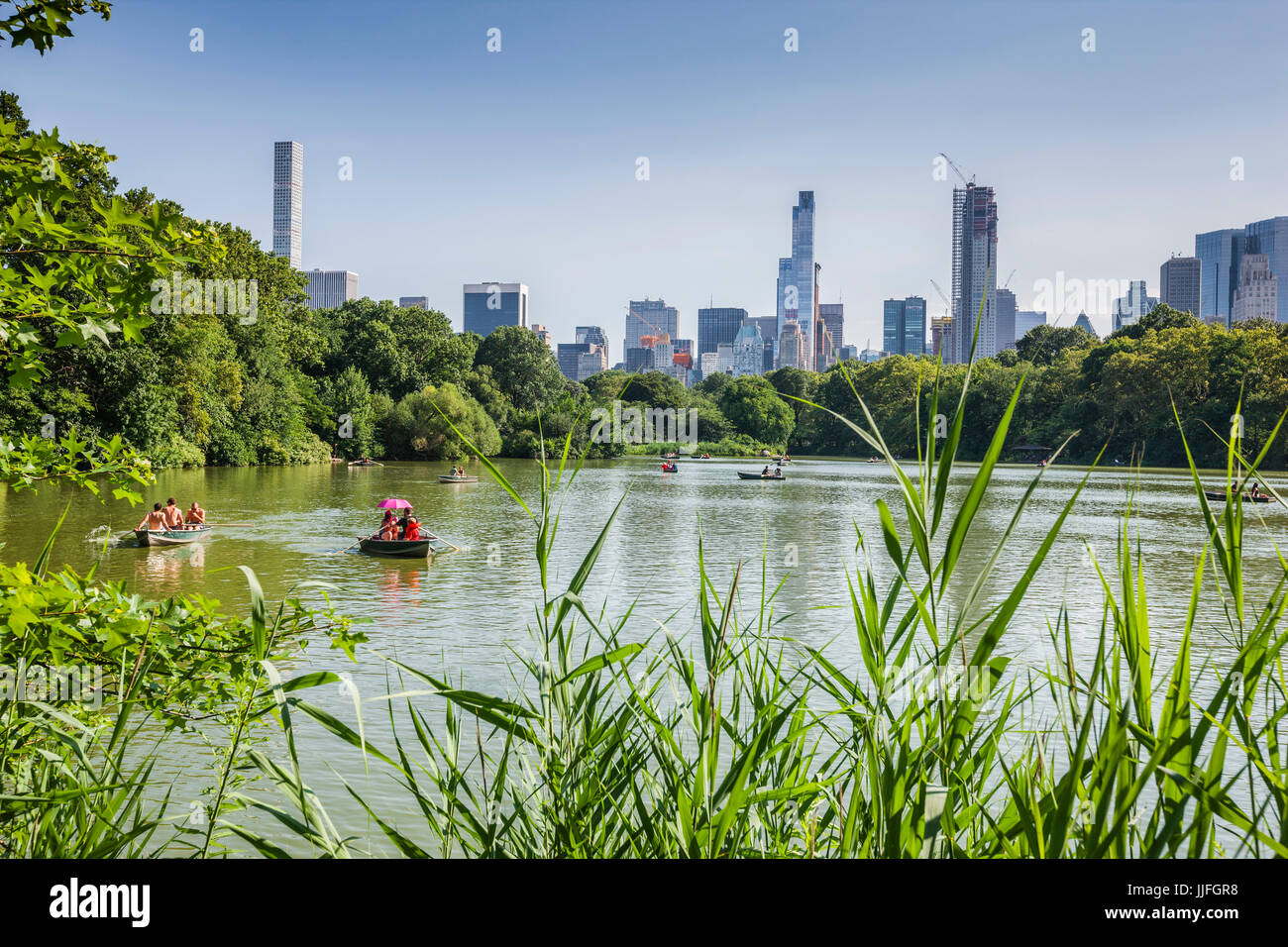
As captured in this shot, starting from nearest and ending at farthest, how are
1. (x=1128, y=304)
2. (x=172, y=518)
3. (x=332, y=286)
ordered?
1. (x=1128, y=304)
2. (x=172, y=518)
3. (x=332, y=286)

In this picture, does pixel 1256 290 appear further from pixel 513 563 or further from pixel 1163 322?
pixel 513 563

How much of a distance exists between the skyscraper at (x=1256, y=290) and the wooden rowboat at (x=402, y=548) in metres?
91.7

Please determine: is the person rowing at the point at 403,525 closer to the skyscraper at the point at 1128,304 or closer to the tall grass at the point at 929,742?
the tall grass at the point at 929,742

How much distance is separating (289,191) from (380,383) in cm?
4814

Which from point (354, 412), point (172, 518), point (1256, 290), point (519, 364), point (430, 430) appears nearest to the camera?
point (172, 518)

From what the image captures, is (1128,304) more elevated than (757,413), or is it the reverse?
(757,413)

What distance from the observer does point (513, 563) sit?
1900 centimetres

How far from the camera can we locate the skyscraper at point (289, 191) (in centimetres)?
9831

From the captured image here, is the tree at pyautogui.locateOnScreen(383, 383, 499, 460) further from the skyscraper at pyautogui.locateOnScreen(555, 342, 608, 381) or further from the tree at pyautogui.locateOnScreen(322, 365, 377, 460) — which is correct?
the skyscraper at pyautogui.locateOnScreen(555, 342, 608, 381)

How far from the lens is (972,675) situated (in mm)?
1672

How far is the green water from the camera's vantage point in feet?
31.9

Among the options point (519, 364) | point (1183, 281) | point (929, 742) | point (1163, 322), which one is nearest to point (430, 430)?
point (519, 364)

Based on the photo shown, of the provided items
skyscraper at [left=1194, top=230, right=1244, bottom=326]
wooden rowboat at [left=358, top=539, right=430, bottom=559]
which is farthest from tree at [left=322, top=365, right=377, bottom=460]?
skyscraper at [left=1194, top=230, right=1244, bottom=326]

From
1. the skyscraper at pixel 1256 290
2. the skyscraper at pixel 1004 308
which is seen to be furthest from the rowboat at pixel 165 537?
the skyscraper at pixel 1256 290
